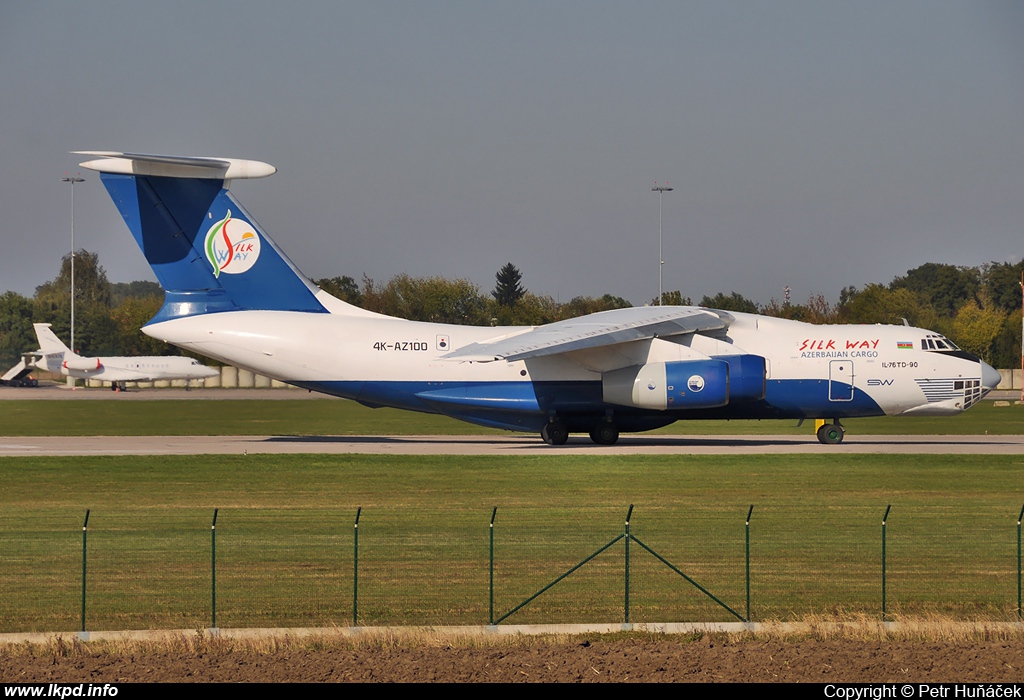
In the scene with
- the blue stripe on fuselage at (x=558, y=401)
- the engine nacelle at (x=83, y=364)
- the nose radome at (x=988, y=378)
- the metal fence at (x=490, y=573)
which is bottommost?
the metal fence at (x=490, y=573)

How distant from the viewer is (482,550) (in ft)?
51.5

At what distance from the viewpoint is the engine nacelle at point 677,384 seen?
1167 inches

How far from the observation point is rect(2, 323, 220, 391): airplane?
77625mm

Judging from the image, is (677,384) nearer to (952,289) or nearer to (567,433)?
(567,433)

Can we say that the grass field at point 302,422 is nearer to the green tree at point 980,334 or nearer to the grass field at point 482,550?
the grass field at point 482,550

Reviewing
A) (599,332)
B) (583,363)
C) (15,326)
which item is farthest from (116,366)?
(599,332)

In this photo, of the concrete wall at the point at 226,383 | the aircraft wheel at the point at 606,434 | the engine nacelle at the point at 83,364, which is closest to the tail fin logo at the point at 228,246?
the aircraft wheel at the point at 606,434

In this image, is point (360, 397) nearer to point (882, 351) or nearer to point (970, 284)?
point (882, 351)

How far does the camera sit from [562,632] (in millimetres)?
12492

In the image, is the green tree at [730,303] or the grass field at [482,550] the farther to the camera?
the green tree at [730,303]

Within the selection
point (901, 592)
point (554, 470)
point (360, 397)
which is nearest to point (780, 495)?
point (554, 470)

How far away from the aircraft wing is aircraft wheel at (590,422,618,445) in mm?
2927

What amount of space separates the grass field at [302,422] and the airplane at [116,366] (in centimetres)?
2298

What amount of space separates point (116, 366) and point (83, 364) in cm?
225
